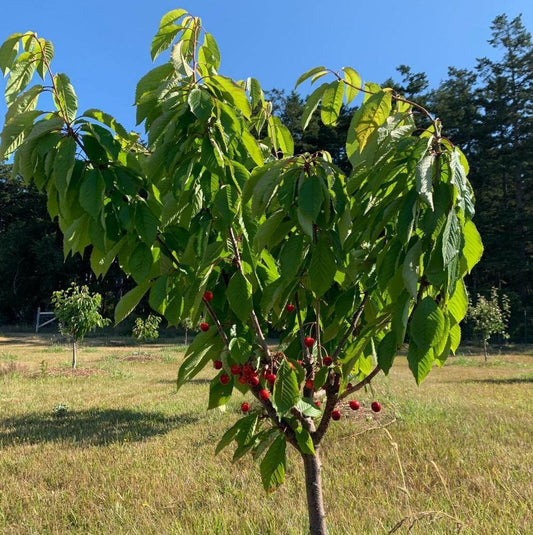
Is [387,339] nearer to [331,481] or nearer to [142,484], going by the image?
[331,481]

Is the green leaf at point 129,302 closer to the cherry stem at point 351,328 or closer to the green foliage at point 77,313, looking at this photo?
the cherry stem at point 351,328

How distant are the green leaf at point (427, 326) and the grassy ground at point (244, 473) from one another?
22.4 inches

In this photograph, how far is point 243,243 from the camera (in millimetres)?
1334

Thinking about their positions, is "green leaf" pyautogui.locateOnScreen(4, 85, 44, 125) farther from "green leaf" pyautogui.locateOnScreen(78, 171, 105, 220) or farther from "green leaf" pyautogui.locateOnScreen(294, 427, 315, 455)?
"green leaf" pyautogui.locateOnScreen(294, 427, 315, 455)

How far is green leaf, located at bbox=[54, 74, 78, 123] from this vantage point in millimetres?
1275

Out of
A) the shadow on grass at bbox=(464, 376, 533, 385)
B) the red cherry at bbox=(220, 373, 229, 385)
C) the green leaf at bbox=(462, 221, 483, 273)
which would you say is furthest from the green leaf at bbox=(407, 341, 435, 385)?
the shadow on grass at bbox=(464, 376, 533, 385)

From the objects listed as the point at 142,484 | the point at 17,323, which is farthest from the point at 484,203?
the point at 17,323

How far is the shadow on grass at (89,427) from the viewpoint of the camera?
578 centimetres

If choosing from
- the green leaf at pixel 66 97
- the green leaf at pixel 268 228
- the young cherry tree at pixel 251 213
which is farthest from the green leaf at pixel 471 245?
the green leaf at pixel 66 97

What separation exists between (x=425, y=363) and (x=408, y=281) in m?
0.27

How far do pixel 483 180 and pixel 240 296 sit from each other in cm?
3594

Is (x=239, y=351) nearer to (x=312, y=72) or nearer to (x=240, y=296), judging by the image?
(x=240, y=296)

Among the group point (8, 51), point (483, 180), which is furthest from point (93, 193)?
point (483, 180)

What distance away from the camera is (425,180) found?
0.91 m
